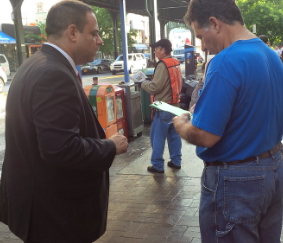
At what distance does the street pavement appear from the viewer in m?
3.51

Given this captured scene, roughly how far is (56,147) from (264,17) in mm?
25689

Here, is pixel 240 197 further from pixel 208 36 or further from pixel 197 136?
pixel 208 36

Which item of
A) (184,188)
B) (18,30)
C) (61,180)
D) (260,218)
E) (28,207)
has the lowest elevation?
(184,188)

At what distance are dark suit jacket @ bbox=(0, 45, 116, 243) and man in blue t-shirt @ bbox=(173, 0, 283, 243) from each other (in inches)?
21.5

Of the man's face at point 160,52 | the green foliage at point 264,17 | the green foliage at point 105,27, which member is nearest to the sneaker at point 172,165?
the man's face at point 160,52

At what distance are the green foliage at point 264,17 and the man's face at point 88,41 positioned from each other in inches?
975

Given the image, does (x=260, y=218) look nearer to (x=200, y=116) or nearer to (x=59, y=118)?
(x=200, y=116)

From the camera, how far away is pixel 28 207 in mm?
1790

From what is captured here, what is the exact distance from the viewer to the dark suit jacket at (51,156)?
165 centimetres

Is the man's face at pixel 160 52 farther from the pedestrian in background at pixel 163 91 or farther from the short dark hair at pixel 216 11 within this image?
the short dark hair at pixel 216 11

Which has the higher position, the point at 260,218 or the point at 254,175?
the point at 254,175

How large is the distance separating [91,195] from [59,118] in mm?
495

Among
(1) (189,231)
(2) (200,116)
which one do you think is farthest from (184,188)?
(2) (200,116)

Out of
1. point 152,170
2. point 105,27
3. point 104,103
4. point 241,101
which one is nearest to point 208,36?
point 241,101
